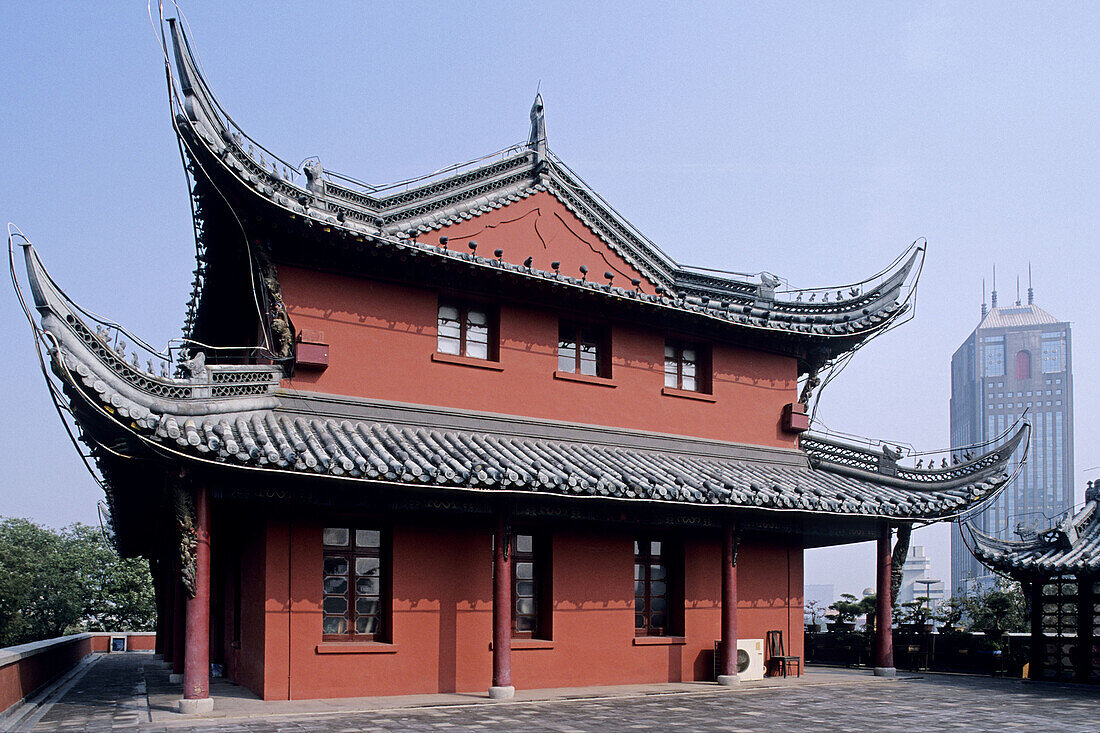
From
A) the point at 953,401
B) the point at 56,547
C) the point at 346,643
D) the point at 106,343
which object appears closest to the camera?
the point at 106,343

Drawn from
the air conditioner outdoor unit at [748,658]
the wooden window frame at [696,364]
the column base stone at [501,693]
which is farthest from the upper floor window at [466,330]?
the air conditioner outdoor unit at [748,658]

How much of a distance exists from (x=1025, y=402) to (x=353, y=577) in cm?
14971

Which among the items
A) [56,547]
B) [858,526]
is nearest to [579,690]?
[858,526]

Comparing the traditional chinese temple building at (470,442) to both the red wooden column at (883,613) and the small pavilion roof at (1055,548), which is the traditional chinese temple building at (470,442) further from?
the small pavilion roof at (1055,548)

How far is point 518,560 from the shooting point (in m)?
15.0

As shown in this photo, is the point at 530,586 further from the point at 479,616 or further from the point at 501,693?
the point at 501,693

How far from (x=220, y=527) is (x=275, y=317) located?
4750 millimetres

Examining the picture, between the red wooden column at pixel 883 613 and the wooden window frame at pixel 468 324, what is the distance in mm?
7857

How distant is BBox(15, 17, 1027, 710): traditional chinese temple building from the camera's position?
12.3 m

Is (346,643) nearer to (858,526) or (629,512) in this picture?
(629,512)

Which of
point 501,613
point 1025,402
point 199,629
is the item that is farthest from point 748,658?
point 1025,402

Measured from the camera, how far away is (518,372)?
615 inches

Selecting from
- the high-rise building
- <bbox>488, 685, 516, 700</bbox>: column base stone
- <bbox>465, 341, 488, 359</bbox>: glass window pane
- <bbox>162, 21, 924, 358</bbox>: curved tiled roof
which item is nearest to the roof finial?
<bbox>162, 21, 924, 358</bbox>: curved tiled roof

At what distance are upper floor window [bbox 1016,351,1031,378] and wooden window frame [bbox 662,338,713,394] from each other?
146 meters
